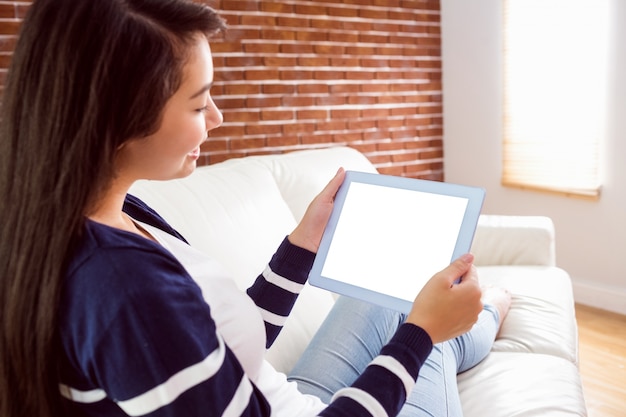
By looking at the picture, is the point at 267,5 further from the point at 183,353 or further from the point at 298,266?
the point at 183,353

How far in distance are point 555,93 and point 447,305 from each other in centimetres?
225

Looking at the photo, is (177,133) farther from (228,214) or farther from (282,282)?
(228,214)

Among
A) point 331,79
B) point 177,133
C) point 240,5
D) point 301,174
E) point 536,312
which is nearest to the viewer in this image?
point 177,133

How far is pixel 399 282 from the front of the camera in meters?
0.99

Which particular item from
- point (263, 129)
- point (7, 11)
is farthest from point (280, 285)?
point (263, 129)

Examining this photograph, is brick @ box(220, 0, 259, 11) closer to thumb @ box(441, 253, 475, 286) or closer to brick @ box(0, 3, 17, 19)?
brick @ box(0, 3, 17, 19)

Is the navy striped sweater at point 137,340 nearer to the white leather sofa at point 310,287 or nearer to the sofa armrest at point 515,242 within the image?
the white leather sofa at point 310,287

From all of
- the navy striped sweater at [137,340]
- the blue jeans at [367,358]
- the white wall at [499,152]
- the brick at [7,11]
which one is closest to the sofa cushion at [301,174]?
the blue jeans at [367,358]

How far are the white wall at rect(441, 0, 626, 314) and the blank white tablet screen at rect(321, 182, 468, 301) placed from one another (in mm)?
1908

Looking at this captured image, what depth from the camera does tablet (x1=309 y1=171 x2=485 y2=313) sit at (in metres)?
0.95

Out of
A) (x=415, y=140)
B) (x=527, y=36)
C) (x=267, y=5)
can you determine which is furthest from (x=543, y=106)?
(x=267, y=5)

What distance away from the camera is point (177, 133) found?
2.36ft

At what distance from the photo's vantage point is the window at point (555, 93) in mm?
2631

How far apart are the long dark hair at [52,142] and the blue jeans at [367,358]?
1.98 feet
